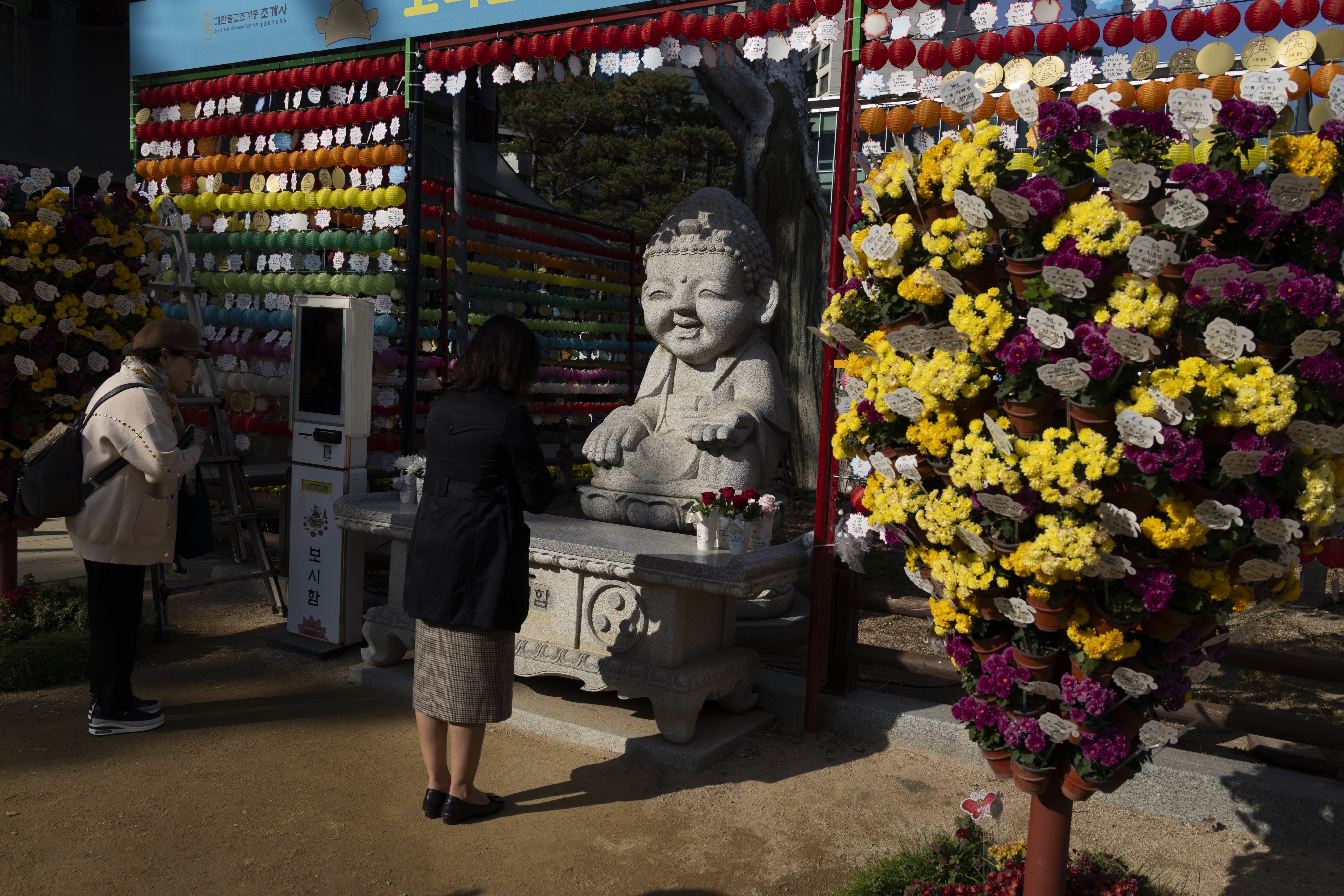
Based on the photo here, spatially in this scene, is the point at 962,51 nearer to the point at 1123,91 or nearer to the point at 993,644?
the point at 1123,91

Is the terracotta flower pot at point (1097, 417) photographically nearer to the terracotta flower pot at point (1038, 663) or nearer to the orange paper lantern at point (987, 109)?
the terracotta flower pot at point (1038, 663)

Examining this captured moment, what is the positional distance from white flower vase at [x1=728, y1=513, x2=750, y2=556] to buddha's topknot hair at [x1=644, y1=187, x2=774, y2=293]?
1.73 metres

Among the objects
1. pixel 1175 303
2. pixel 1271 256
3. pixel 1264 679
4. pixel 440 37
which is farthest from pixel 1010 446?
pixel 440 37

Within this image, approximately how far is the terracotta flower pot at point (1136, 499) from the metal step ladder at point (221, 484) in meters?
4.81

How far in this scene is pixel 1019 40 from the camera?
4082 mm

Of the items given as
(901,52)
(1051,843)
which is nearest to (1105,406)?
(1051,843)

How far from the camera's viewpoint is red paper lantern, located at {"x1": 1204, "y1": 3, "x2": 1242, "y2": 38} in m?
3.76

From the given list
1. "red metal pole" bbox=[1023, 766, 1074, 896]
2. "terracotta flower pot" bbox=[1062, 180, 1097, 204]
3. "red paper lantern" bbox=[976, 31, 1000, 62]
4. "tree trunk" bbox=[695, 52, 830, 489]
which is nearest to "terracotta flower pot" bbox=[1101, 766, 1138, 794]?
"red metal pole" bbox=[1023, 766, 1074, 896]

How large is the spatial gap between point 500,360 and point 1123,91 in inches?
104

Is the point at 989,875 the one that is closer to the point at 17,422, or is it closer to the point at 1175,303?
the point at 1175,303

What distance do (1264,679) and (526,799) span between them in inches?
169

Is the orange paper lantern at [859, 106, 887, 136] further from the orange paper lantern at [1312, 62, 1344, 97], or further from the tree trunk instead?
the tree trunk

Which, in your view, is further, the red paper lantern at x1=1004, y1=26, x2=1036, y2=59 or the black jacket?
the red paper lantern at x1=1004, y1=26, x2=1036, y2=59

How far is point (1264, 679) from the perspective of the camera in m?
5.45
